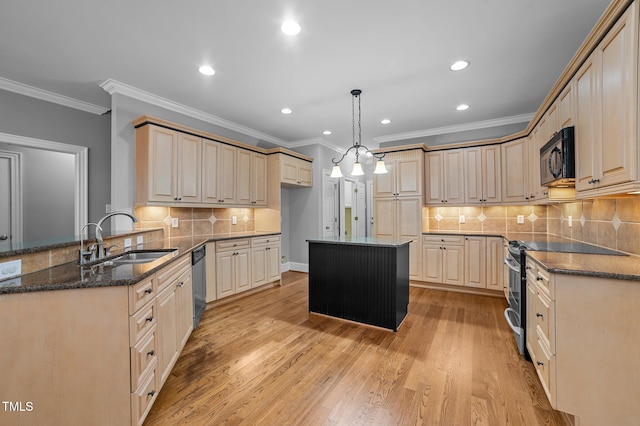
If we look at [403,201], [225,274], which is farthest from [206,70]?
[403,201]

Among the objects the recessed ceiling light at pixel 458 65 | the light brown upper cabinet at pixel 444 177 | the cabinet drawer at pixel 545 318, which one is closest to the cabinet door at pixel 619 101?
the cabinet drawer at pixel 545 318

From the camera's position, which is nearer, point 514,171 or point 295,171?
point 514,171

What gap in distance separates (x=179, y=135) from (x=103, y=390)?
9.56 feet

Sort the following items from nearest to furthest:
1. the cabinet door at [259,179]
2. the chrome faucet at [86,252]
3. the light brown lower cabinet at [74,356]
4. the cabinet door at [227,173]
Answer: the light brown lower cabinet at [74,356]
the chrome faucet at [86,252]
the cabinet door at [227,173]
the cabinet door at [259,179]

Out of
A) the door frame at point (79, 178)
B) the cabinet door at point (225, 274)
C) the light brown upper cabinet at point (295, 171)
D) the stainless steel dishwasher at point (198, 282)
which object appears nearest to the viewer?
the stainless steel dishwasher at point (198, 282)

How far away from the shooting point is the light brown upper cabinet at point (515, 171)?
3965mm

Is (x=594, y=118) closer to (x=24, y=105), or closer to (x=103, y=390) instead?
(x=103, y=390)

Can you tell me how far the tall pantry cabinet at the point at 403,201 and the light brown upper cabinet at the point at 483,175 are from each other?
714mm

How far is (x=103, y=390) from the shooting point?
1449 mm

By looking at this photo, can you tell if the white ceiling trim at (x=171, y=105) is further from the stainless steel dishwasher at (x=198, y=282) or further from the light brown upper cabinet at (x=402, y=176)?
the light brown upper cabinet at (x=402, y=176)

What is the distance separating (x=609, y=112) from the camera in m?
1.66

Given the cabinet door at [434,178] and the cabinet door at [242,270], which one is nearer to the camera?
the cabinet door at [242,270]

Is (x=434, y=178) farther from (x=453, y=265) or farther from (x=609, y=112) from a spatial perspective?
(x=609, y=112)

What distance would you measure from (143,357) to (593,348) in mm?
2519
